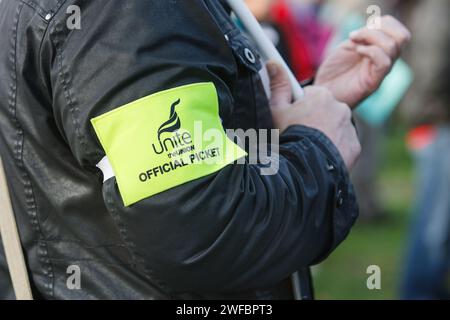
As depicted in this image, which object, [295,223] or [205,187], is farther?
[295,223]

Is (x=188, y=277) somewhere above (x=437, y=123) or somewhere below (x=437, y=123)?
above

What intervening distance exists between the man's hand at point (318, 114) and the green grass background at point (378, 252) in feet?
12.2

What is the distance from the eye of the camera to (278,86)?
202 cm

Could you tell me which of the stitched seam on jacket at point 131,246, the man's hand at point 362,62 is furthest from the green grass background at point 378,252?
the stitched seam on jacket at point 131,246

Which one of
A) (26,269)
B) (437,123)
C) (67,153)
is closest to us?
(67,153)

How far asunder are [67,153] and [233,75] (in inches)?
13.7

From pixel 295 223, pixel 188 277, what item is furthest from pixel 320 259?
pixel 188 277

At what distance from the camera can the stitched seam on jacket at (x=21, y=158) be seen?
1679mm

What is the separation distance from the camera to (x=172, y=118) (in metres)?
1.55

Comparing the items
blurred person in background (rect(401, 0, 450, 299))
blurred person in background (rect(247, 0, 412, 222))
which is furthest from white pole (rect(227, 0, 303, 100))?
blurred person in background (rect(401, 0, 450, 299))

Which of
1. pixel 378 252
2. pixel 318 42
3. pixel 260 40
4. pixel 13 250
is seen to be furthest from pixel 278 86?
pixel 318 42

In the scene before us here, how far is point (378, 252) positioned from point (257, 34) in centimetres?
497

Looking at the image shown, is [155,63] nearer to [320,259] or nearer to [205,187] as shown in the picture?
[205,187]

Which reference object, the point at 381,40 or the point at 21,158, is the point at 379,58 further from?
the point at 21,158
